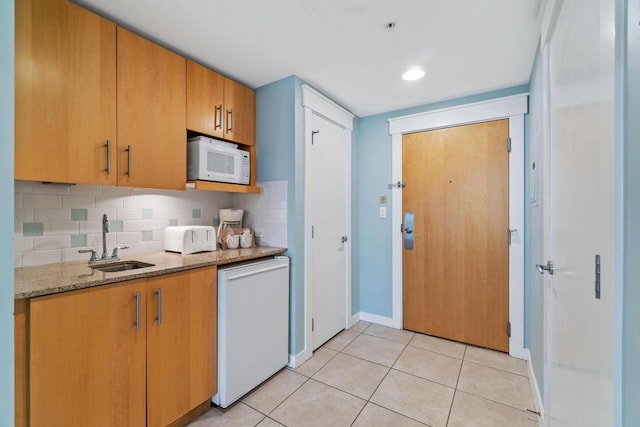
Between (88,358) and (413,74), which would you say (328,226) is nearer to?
(413,74)

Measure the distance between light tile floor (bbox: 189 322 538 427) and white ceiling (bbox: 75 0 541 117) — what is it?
2.31 m

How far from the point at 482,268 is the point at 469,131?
1259 millimetres

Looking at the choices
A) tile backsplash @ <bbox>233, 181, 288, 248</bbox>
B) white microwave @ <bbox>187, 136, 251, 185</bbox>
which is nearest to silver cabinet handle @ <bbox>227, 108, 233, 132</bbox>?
white microwave @ <bbox>187, 136, 251, 185</bbox>

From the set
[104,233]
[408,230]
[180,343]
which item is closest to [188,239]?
[104,233]

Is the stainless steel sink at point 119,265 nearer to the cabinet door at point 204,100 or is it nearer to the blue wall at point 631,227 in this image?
the cabinet door at point 204,100

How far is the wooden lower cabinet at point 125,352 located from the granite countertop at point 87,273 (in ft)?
0.12

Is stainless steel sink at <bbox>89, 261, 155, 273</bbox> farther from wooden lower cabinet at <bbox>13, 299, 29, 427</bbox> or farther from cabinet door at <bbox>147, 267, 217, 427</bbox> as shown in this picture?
wooden lower cabinet at <bbox>13, 299, 29, 427</bbox>

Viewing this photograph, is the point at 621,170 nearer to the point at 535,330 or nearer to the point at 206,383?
the point at 535,330

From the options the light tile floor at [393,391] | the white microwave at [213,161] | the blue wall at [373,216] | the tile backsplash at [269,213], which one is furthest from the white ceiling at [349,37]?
the light tile floor at [393,391]

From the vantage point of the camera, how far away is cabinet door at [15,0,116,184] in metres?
1.23

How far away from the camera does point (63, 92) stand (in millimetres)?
1336

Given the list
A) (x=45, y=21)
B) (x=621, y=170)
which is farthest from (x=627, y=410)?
(x=45, y=21)

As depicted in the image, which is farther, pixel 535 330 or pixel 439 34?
pixel 535 330

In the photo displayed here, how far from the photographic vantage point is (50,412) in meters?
1.09
